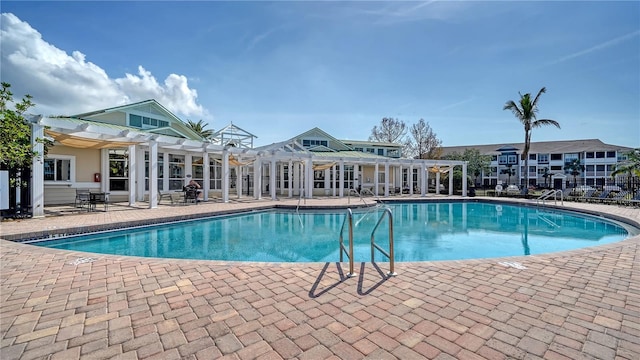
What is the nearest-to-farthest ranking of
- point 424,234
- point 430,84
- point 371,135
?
point 424,234 → point 430,84 → point 371,135

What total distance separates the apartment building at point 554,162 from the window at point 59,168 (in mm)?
47219

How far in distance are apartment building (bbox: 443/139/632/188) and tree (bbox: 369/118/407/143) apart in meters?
15.0

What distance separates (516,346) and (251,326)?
2277 mm

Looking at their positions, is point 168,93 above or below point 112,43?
above

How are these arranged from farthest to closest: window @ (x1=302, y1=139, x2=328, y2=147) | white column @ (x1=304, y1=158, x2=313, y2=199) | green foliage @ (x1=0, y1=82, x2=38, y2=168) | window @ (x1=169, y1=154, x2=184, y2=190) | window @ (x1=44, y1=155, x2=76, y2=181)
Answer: window @ (x1=302, y1=139, x2=328, y2=147)
white column @ (x1=304, y1=158, x2=313, y2=199)
window @ (x1=169, y1=154, x2=184, y2=190)
window @ (x1=44, y1=155, x2=76, y2=181)
green foliage @ (x1=0, y1=82, x2=38, y2=168)

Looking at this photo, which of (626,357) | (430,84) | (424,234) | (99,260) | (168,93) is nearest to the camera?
(626,357)

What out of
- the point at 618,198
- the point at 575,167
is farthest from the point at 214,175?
the point at 575,167

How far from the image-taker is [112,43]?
33.7ft

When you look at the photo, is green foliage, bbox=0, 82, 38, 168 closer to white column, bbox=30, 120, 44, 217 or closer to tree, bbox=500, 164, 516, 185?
white column, bbox=30, 120, 44, 217

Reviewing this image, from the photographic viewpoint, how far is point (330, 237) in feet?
30.1

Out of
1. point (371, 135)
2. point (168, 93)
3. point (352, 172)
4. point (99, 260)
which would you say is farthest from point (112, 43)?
point (371, 135)

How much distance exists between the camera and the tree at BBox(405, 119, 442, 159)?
37.7 m

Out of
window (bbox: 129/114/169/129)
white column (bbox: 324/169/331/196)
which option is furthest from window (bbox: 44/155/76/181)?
white column (bbox: 324/169/331/196)

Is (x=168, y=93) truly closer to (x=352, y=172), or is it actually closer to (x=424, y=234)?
(x=352, y=172)
